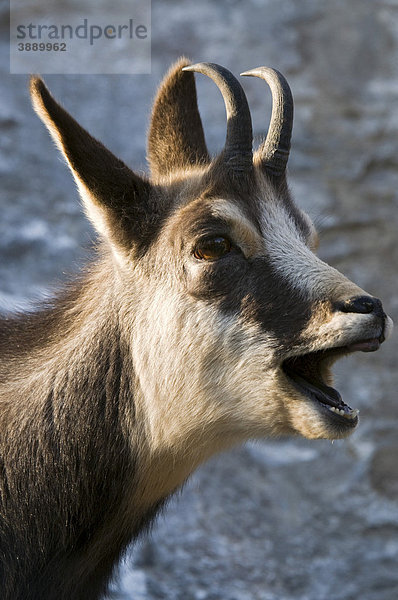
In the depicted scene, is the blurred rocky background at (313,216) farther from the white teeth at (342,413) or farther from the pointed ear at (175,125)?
the white teeth at (342,413)

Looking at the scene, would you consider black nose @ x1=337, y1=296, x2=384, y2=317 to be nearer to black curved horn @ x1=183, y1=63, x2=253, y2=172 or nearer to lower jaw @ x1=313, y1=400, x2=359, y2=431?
lower jaw @ x1=313, y1=400, x2=359, y2=431

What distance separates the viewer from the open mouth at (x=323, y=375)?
13.1 feet

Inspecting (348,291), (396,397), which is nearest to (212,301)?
(348,291)

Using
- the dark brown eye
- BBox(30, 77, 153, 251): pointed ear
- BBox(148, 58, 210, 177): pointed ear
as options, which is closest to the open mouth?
the dark brown eye

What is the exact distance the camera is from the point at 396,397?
25.6ft

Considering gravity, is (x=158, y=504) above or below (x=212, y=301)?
below

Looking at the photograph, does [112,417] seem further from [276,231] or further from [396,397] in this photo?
[396,397]

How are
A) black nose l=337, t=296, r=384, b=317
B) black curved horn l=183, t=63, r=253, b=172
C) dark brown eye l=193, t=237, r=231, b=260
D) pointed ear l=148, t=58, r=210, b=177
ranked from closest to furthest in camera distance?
black nose l=337, t=296, r=384, b=317, dark brown eye l=193, t=237, r=231, b=260, black curved horn l=183, t=63, r=253, b=172, pointed ear l=148, t=58, r=210, b=177

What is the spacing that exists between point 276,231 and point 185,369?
2.61 ft

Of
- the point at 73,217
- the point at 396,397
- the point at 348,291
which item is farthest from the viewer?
the point at 73,217
